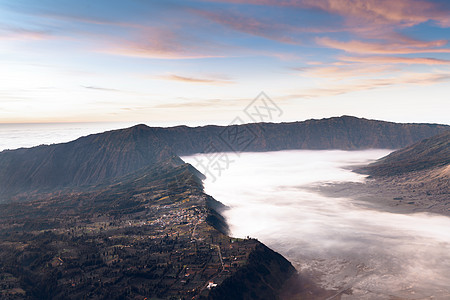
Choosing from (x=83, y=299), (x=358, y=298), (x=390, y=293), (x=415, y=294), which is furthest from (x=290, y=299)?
(x=83, y=299)

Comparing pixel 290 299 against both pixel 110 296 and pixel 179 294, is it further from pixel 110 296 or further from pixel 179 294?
pixel 110 296

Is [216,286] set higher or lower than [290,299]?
higher

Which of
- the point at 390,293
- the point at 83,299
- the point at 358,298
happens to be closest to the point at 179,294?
the point at 83,299

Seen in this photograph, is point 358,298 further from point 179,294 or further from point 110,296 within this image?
point 110,296

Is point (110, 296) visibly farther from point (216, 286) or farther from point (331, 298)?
point (331, 298)

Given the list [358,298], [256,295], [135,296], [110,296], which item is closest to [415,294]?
[358,298]

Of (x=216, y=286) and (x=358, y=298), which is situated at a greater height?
(x=216, y=286)

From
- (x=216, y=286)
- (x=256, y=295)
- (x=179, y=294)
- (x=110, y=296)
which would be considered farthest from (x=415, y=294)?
(x=110, y=296)
